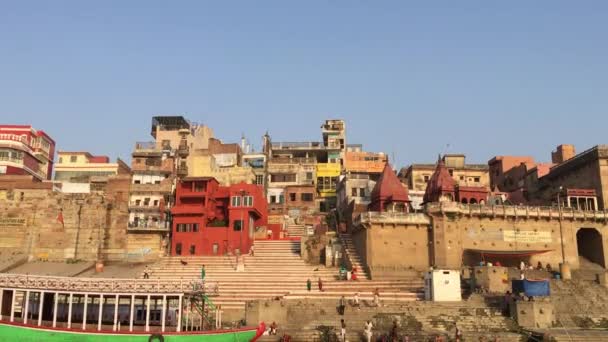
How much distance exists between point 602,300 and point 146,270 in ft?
99.1

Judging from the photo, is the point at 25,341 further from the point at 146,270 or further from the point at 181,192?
the point at 181,192

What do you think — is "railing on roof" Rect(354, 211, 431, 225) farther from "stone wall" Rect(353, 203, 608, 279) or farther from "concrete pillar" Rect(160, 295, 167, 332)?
"concrete pillar" Rect(160, 295, 167, 332)

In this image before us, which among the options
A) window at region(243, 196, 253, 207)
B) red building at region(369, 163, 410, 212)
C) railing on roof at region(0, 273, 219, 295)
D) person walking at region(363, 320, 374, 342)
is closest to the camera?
railing on roof at region(0, 273, 219, 295)

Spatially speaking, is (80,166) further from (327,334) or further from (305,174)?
(327,334)

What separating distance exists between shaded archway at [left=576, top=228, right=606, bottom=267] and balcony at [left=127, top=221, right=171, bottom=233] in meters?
33.5

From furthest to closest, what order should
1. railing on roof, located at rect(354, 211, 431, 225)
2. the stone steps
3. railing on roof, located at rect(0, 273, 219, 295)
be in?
railing on roof, located at rect(354, 211, 431, 225)
the stone steps
railing on roof, located at rect(0, 273, 219, 295)

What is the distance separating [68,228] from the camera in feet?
158

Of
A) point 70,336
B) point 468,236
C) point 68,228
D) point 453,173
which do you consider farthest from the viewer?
point 453,173

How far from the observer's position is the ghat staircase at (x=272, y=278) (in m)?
35.0

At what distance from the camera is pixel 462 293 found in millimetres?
33969

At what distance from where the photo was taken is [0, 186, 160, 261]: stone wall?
47500mm

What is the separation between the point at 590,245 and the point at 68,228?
42.2m

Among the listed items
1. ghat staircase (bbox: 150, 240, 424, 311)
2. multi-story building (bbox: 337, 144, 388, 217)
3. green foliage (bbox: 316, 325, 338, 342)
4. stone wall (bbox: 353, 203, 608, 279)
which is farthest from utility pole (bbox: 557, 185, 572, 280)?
green foliage (bbox: 316, 325, 338, 342)

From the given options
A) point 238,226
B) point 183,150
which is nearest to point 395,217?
point 238,226
